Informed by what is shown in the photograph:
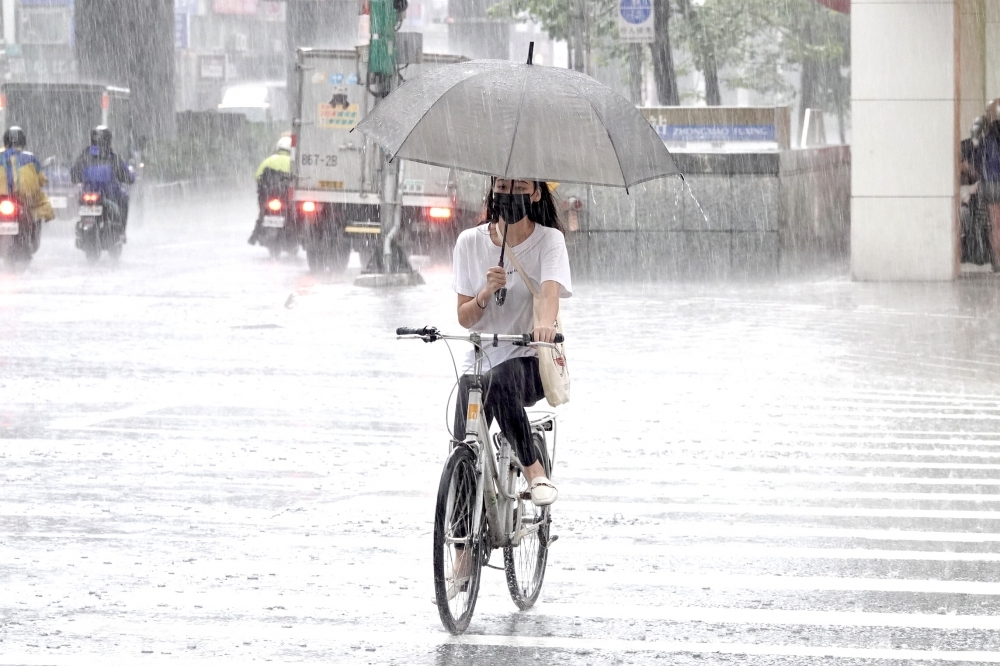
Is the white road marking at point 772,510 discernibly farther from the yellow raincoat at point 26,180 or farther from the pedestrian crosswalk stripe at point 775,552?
the yellow raincoat at point 26,180

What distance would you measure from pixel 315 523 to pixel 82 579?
137 cm

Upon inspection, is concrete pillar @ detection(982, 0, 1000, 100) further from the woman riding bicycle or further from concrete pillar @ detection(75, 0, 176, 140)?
concrete pillar @ detection(75, 0, 176, 140)

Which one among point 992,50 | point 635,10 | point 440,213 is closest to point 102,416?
point 440,213

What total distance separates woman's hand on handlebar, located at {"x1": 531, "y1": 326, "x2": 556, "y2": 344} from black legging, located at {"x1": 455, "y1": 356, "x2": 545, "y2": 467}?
0.23 m

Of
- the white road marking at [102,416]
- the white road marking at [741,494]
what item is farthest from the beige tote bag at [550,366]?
the white road marking at [102,416]

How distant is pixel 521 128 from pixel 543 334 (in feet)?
2.53

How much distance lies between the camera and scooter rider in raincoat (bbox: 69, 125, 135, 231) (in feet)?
81.8

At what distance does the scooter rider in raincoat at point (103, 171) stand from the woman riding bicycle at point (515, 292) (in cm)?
1913

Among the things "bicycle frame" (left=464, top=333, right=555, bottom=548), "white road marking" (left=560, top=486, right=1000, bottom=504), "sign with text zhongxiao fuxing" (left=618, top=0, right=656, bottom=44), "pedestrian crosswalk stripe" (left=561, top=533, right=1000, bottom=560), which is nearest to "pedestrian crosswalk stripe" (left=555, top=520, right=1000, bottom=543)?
"pedestrian crosswalk stripe" (left=561, top=533, right=1000, bottom=560)

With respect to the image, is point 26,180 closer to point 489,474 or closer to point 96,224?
point 96,224

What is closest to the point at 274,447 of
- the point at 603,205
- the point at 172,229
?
the point at 603,205

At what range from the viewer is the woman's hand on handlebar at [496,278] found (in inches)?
246

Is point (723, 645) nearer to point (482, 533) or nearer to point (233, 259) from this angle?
point (482, 533)

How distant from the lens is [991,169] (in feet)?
70.9
